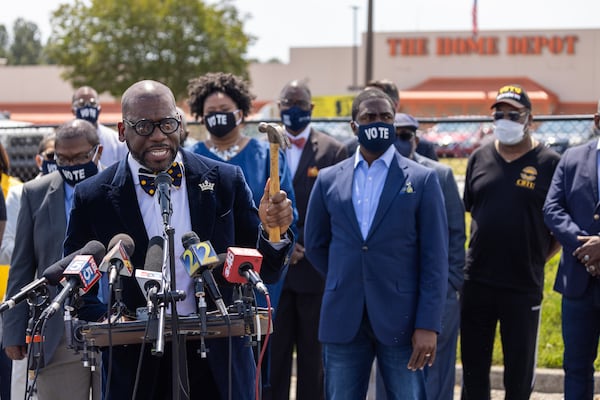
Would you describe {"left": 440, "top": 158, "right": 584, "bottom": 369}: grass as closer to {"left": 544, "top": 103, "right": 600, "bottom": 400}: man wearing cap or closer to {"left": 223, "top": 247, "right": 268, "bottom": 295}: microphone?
{"left": 544, "top": 103, "right": 600, "bottom": 400}: man wearing cap

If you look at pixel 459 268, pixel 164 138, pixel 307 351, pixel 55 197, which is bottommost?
pixel 307 351

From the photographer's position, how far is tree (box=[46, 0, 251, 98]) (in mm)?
47719

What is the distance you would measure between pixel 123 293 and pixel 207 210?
0.52 metres

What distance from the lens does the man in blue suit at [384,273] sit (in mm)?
5984

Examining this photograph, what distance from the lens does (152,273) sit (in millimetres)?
3781

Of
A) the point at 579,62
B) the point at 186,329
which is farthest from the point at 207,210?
the point at 579,62

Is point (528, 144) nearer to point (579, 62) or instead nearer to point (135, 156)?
point (135, 156)

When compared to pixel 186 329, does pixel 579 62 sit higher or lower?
higher

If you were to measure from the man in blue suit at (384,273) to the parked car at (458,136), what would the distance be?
5.10 meters

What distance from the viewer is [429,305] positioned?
19.5ft

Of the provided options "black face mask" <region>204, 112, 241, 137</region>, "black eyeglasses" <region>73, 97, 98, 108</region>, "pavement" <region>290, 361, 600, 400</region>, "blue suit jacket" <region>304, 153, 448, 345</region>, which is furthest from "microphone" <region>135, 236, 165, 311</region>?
"black eyeglasses" <region>73, 97, 98, 108</region>

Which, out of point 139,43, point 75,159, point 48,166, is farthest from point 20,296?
point 139,43

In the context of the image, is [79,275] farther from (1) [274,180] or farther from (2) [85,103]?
(2) [85,103]

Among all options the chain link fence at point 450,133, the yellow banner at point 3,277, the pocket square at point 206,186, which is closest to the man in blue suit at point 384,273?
the pocket square at point 206,186
